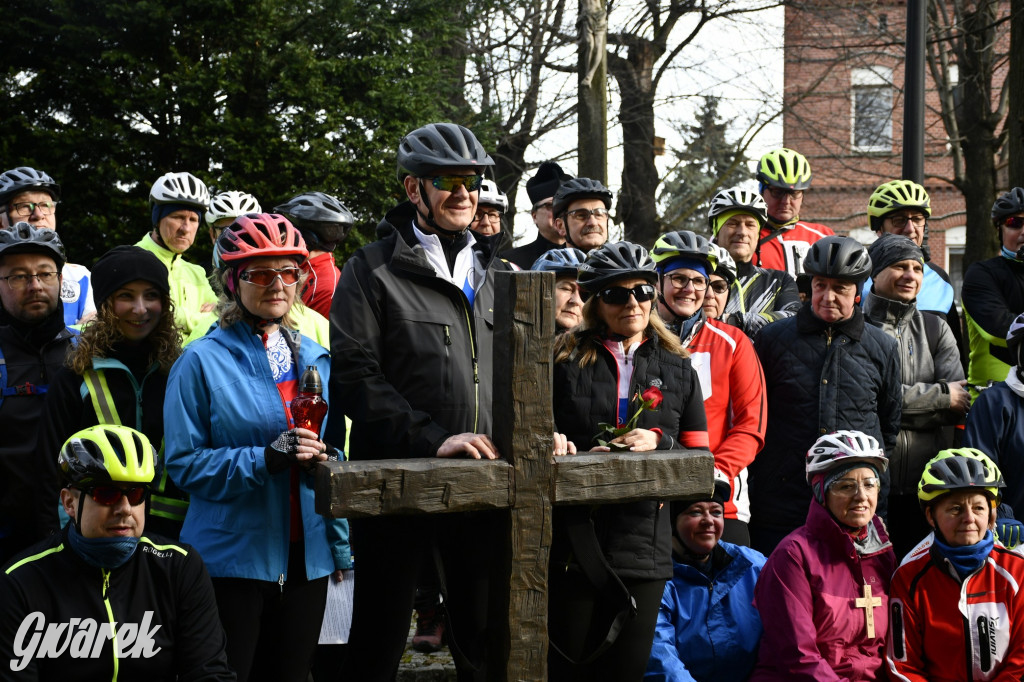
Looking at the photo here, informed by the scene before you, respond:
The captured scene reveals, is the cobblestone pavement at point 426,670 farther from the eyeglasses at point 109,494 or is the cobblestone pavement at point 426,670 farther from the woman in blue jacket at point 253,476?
the eyeglasses at point 109,494

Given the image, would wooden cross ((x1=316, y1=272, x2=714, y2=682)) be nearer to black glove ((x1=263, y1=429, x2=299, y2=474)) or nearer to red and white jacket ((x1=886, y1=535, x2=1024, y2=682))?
black glove ((x1=263, y1=429, x2=299, y2=474))

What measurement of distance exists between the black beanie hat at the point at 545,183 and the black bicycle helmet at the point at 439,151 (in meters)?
3.63

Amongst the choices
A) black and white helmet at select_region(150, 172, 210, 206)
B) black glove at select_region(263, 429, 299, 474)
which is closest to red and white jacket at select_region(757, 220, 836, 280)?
black and white helmet at select_region(150, 172, 210, 206)

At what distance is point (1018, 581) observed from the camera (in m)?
5.13

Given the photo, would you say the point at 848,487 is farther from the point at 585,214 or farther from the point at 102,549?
the point at 102,549

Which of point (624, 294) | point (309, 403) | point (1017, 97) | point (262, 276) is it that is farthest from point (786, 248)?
point (309, 403)

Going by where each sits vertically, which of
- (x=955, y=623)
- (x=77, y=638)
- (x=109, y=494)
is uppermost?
(x=109, y=494)

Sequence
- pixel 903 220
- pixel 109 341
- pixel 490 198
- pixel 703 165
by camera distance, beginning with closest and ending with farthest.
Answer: pixel 109 341
pixel 490 198
pixel 903 220
pixel 703 165

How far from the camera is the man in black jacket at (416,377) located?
404cm

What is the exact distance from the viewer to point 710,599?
17.4 feet

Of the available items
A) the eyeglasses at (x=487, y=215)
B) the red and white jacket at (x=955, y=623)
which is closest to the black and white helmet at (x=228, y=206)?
the eyeglasses at (x=487, y=215)

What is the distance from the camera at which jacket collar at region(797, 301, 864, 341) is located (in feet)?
19.0

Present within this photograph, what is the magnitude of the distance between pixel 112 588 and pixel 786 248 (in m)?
4.84

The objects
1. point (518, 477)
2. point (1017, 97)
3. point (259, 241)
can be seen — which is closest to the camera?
point (518, 477)
